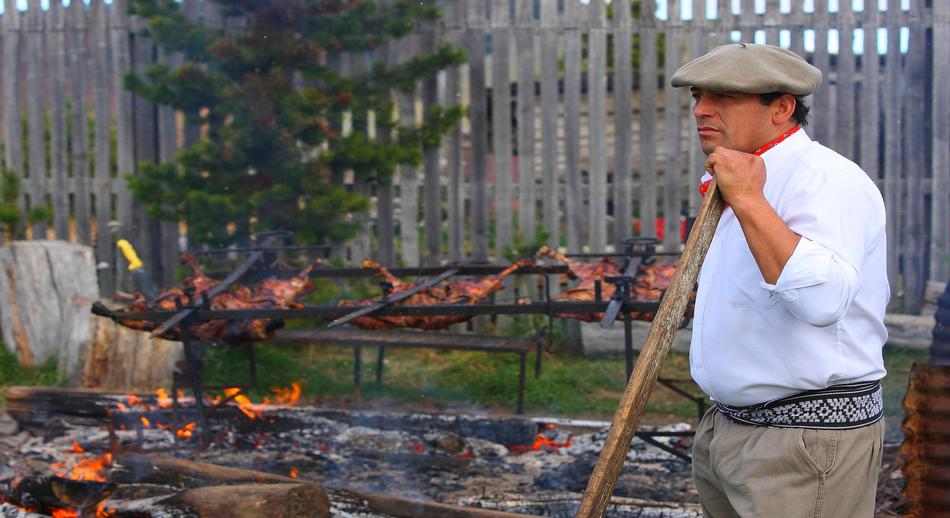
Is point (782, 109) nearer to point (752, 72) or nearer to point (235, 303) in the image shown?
point (752, 72)

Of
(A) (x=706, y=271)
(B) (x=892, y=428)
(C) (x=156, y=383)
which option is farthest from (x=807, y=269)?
(C) (x=156, y=383)

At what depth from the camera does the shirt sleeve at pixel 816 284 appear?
2561mm

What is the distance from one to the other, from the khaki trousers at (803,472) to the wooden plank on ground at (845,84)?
257 inches

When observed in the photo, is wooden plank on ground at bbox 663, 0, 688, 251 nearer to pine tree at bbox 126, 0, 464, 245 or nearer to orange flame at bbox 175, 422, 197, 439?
pine tree at bbox 126, 0, 464, 245

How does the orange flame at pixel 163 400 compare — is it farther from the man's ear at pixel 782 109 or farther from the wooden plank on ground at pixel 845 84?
the wooden plank on ground at pixel 845 84

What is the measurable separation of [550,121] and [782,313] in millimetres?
6582

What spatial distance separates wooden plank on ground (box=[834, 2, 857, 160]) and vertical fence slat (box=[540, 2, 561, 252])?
2249 mm

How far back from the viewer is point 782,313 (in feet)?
9.16

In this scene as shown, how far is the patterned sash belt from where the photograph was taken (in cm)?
284

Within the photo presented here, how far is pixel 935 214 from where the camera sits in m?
9.05

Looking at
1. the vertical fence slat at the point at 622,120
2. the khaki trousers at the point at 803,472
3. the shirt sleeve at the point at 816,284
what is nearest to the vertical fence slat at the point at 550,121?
the vertical fence slat at the point at 622,120

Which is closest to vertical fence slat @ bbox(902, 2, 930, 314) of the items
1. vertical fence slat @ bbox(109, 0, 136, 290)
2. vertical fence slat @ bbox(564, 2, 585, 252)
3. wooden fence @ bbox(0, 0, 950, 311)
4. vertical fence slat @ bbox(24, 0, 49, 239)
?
wooden fence @ bbox(0, 0, 950, 311)

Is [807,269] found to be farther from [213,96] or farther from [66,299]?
[66,299]

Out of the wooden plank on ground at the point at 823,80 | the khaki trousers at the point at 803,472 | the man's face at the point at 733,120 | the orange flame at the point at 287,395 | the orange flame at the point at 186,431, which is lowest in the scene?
the orange flame at the point at 287,395
